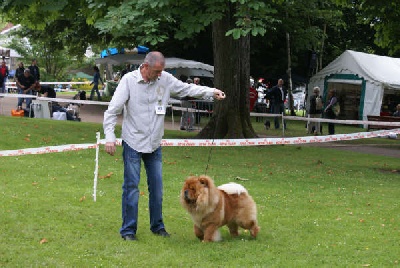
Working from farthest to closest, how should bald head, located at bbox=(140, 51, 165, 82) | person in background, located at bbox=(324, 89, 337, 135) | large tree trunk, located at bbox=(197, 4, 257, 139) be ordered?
person in background, located at bbox=(324, 89, 337, 135), large tree trunk, located at bbox=(197, 4, 257, 139), bald head, located at bbox=(140, 51, 165, 82)

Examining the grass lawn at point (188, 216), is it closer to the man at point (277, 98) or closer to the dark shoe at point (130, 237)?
the dark shoe at point (130, 237)

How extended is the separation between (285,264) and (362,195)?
4859 mm

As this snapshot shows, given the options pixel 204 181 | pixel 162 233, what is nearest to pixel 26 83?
pixel 162 233

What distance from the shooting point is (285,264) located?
6273 mm

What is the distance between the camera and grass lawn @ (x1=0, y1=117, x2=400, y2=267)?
6.38 m

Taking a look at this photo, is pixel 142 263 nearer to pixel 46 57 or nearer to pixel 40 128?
pixel 40 128

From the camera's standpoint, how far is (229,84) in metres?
17.3

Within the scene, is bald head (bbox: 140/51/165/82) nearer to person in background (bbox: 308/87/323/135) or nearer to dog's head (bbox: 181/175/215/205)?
dog's head (bbox: 181/175/215/205)

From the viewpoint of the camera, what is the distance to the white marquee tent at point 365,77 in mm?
30469

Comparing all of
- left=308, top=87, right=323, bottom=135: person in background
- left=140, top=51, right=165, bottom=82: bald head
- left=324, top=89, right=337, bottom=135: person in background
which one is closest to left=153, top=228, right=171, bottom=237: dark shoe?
left=140, top=51, right=165, bottom=82: bald head

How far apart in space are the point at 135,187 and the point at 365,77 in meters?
25.7

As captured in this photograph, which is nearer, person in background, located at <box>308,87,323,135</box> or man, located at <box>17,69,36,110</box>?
man, located at <box>17,69,36,110</box>

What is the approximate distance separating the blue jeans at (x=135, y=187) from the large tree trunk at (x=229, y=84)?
10.2m

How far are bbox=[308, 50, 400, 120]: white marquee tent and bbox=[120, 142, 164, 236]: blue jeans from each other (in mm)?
24998
